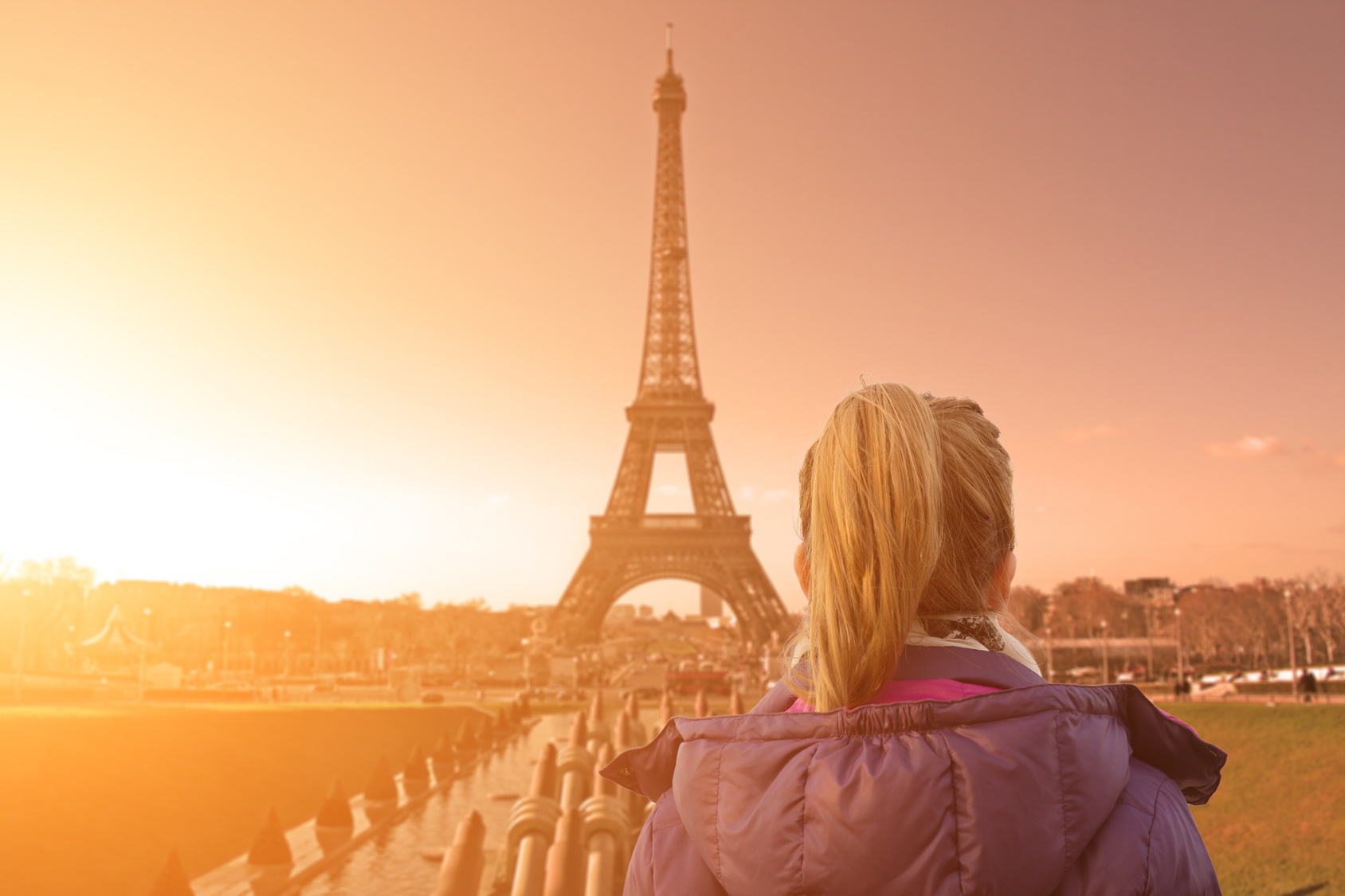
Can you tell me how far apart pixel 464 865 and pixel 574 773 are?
3824 millimetres

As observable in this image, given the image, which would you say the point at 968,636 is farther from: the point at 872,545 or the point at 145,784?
the point at 145,784

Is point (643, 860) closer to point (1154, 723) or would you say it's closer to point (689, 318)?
point (1154, 723)

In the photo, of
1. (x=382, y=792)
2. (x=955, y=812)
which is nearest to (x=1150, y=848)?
(x=955, y=812)

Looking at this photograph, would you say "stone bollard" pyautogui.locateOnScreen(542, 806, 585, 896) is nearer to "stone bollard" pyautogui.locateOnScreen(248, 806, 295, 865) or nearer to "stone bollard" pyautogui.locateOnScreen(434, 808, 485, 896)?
"stone bollard" pyautogui.locateOnScreen(434, 808, 485, 896)

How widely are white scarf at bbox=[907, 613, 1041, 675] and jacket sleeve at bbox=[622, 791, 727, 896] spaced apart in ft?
1.78

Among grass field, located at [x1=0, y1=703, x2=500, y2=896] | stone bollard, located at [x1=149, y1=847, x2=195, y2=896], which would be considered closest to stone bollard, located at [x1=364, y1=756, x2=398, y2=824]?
grass field, located at [x1=0, y1=703, x2=500, y2=896]

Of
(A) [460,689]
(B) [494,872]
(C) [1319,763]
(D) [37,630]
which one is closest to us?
(B) [494,872]

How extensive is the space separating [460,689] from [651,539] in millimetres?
16304

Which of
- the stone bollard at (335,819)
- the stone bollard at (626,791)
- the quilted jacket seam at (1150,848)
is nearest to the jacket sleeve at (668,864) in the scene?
the quilted jacket seam at (1150,848)

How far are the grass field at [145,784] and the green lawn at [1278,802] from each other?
16.2 m

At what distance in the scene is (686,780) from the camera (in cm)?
160

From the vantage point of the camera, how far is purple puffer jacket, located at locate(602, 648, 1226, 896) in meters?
1.42

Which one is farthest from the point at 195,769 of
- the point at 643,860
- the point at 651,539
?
the point at 651,539

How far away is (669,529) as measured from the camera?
2311 inches
